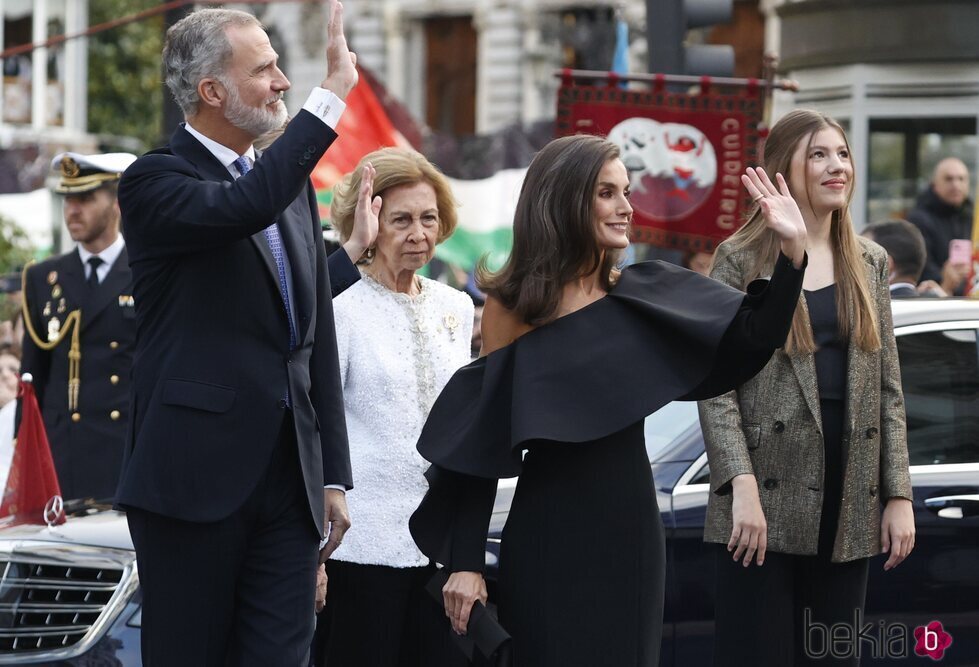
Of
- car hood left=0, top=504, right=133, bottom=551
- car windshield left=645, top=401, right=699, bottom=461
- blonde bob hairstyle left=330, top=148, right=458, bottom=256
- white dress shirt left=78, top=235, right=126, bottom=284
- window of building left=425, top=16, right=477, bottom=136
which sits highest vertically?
window of building left=425, top=16, right=477, bottom=136

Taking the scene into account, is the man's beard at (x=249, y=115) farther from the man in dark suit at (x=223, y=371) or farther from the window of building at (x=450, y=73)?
the window of building at (x=450, y=73)

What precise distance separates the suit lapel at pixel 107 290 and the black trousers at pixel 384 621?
2.61 m

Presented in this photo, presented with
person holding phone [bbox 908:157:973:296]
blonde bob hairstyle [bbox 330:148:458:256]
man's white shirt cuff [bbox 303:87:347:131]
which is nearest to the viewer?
man's white shirt cuff [bbox 303:87:347:131]

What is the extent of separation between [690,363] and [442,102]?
27.2 metres

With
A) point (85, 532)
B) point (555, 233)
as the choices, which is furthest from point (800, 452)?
point (85, 532)

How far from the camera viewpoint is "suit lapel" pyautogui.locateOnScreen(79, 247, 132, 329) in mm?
7035

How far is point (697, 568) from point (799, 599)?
88cm

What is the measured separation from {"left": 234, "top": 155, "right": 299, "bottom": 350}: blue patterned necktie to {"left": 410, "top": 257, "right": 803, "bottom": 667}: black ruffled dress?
16.0 inches

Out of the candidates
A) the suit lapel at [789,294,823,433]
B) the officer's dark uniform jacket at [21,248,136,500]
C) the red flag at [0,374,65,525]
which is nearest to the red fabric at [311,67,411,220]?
the officer's dark uniform jacket at [21,248,136,500]

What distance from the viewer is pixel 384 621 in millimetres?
4703

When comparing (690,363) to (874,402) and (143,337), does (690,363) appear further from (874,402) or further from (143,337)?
(143,337)

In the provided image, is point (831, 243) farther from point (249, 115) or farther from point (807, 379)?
point (249, 115)

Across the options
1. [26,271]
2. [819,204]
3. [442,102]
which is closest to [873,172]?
[26,271]

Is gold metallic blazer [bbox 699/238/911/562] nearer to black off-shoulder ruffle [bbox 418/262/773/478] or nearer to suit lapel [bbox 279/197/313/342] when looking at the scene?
black off-shoulder ruffle [bbox 418/262/773/478]
